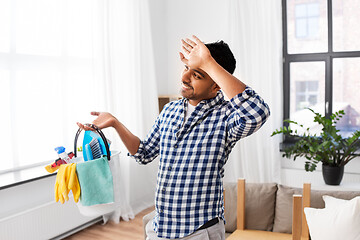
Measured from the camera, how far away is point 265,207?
2.52m

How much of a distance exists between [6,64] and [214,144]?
236 cm

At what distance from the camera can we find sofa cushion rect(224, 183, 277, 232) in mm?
2510

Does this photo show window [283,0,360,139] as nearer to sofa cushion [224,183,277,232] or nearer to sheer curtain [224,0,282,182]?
sheer curtain [224,0,282,182]

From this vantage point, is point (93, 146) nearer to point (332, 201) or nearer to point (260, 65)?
point (332, 201)

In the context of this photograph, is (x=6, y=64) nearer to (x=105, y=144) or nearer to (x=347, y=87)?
(x=105, y=144)

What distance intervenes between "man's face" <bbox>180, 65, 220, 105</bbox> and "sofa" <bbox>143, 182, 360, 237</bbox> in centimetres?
141

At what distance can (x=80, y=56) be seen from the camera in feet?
11.8

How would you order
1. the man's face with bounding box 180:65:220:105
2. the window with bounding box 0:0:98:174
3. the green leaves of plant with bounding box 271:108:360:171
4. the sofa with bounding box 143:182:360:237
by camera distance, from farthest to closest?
the green leaves of plant with bounding box 271:108:360:171, the window with bounding box 0:0:98:174, the sofa with bounding box 143:182:360:237, the man's face with bounding box 180:65:220:105

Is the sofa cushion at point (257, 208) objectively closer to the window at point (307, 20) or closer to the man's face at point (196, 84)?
the man's face at point (196, 84)

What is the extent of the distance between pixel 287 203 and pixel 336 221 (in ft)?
1.71

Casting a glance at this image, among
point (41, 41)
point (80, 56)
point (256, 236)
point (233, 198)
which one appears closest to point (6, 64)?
point (41, 41)

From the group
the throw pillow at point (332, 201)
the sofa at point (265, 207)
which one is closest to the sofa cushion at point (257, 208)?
the sofa at point (265, 207)

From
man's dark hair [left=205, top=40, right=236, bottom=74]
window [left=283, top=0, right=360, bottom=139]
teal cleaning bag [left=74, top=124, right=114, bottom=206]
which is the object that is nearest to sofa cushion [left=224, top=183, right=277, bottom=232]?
teal cleaning bag [left=74, top=124, right=114, bottom=206]

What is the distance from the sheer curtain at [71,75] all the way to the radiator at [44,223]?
0.40m
